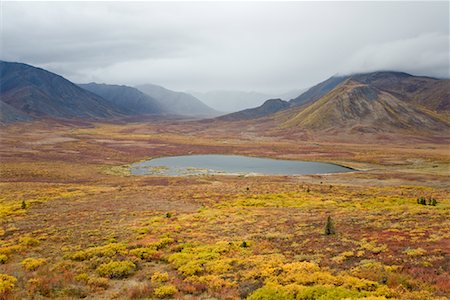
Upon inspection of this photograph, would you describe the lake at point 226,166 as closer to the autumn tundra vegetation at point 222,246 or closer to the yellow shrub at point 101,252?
the autumn tundra vegetation at point 222,246

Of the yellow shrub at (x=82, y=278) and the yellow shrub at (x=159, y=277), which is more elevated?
the yellow shrub at (x=159, y=277)

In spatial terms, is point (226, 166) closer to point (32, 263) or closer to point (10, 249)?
point (10, 249)

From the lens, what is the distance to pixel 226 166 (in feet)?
401

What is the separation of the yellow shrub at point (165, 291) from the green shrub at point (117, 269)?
14.9ft

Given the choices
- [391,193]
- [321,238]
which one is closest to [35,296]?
[321,238]

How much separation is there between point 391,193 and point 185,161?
Answer: 85.7 m

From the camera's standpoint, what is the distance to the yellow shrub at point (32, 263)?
2502 cm

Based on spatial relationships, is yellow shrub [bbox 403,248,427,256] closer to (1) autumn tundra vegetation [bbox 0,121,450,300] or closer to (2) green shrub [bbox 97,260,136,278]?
(1) autumn tundra vegetation [bbox 0,121,450,300]

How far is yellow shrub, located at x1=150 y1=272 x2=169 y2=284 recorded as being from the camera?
2186 cm

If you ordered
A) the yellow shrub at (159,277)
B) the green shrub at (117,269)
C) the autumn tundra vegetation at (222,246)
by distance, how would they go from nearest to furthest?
1. the autumn tundra vegetation at (222,246)
2. the yellow shrub at (159,277)
3. the green shrub at (117,269)

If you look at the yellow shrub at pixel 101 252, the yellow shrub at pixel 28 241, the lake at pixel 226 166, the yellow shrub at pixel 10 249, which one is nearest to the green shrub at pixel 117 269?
the yellow shrub at pixel 101 252

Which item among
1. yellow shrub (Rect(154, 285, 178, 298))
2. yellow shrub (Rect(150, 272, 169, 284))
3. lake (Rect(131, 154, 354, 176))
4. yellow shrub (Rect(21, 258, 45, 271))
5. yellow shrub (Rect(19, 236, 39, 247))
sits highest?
yellow shrub (Rect(154, 285, 178, 298))

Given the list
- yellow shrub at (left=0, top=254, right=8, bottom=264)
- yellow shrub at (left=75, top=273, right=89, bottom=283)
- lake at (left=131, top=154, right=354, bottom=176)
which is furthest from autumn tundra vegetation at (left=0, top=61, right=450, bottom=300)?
lake at (left=131, top=154, right=354, bottom=176)

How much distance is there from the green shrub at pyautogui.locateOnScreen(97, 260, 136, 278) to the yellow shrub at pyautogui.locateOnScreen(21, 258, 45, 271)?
16.1 ft
